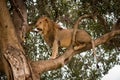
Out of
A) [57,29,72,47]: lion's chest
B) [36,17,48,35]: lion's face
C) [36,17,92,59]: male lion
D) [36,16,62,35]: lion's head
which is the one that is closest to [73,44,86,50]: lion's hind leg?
[36,17,92,59]: male lion

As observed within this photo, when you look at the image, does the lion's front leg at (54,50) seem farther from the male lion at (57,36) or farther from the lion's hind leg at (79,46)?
the lion's hind leg at (79,46)

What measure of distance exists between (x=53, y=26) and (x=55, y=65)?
220cm

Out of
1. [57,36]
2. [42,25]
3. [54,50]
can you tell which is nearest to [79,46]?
[54,50]

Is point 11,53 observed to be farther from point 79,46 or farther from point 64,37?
point 64,37

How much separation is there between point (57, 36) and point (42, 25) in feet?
1.66

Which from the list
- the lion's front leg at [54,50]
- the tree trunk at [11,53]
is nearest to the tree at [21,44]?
the tree trunk at [11,53]

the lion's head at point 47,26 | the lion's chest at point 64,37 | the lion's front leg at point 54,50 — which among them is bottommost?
the lion's front leg at point 54,50

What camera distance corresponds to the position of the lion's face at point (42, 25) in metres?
9.41

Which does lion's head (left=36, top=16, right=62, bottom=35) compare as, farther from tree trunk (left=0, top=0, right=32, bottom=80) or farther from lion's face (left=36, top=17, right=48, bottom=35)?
tree trunk (left=0, top=0, right=32, bottom=80)

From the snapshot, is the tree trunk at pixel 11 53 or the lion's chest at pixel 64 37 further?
the lion's chest at pixel 64 37

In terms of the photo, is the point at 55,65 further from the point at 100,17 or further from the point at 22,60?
the point at 100,17

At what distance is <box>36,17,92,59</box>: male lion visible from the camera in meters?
8.95

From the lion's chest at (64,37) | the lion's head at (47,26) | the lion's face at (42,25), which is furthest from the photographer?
the lion's head at (47,26)

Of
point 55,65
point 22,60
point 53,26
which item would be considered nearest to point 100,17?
point 53,26
